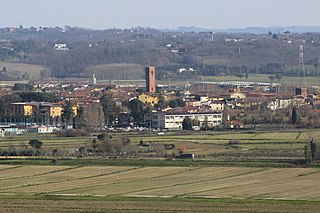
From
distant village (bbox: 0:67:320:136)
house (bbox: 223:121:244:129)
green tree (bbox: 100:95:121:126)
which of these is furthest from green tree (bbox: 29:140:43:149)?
green tree (bbox: 100:95:121:126)

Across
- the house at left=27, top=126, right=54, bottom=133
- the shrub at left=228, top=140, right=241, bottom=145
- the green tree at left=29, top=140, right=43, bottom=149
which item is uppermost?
the green tree at left=29, top=140, right=43, bottom=149

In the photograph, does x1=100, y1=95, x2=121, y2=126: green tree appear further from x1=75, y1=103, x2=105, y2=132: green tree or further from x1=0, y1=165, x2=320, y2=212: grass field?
x1=0, y1=165, x2=320, y2=212: grass field

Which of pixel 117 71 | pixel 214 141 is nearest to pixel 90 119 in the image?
pixel 214 141

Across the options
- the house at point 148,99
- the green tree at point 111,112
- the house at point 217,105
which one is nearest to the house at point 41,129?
the green tree at point 111,112

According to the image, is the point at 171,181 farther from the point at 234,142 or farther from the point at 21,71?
the point at 21,71

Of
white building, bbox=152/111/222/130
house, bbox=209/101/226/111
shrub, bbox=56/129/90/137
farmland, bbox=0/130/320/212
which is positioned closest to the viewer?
farmland, bbox=0/130/320/212

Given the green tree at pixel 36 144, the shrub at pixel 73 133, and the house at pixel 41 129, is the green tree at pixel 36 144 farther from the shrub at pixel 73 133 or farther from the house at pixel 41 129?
the house at pixel 41 129

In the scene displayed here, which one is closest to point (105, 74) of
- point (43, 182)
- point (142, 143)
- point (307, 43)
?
point (307, 43)

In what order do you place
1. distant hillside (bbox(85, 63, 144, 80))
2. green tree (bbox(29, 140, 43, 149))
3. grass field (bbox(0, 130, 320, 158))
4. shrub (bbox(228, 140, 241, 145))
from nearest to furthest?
1. grass field (bbox(0, 130, 320, 158))
2. green tree (bbox(29, 140, 43, 149))
3. shrub (bbox(228, 140, 241, 145))
4. distant hillside (bbox(85, 63, 144, 80))
